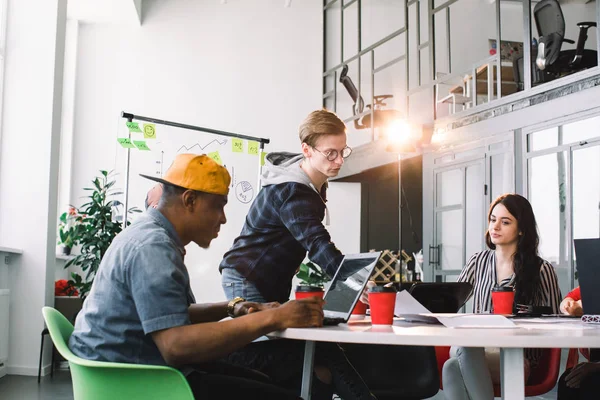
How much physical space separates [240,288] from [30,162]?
4.19m

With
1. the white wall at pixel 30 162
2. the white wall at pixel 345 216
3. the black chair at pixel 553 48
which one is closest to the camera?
the white wall at pixel 30 162

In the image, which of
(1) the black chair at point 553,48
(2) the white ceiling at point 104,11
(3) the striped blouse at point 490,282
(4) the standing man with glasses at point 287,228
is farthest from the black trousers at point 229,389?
(2) the white ceiling at point 104,11

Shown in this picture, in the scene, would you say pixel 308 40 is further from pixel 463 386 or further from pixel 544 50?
pixel 463 386

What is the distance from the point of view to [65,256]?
7613mm

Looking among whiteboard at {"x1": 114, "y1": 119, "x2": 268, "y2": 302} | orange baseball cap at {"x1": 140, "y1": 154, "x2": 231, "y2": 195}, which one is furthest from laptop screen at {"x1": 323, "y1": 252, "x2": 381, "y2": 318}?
whiteboard at {"x1": 114, "y1": 119, "x2": 268, "y2": 302}

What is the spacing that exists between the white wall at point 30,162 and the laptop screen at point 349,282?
432cm

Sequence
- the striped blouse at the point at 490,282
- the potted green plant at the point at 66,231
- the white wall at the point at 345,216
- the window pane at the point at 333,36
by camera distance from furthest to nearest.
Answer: the window pane at the point at 333,36 → the white wall at the point at 345,216 → the potted green plant at the point at 66,231 → the striped blouse at the point at 490,282

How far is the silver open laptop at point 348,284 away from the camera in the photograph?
1813 millimetres

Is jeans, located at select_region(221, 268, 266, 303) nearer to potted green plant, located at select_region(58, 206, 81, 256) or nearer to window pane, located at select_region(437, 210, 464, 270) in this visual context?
potted green plant, located at select_region(58, 206, 81, 256)

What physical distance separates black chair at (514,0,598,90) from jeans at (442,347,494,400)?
410cm

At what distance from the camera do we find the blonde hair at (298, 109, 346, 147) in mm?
2375

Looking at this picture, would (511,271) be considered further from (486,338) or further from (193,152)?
(193,152)

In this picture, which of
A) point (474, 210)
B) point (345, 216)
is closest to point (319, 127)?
point (474, 210)

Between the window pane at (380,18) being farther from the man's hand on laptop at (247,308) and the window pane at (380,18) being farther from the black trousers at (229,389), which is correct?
the black trousers at (229,389)
